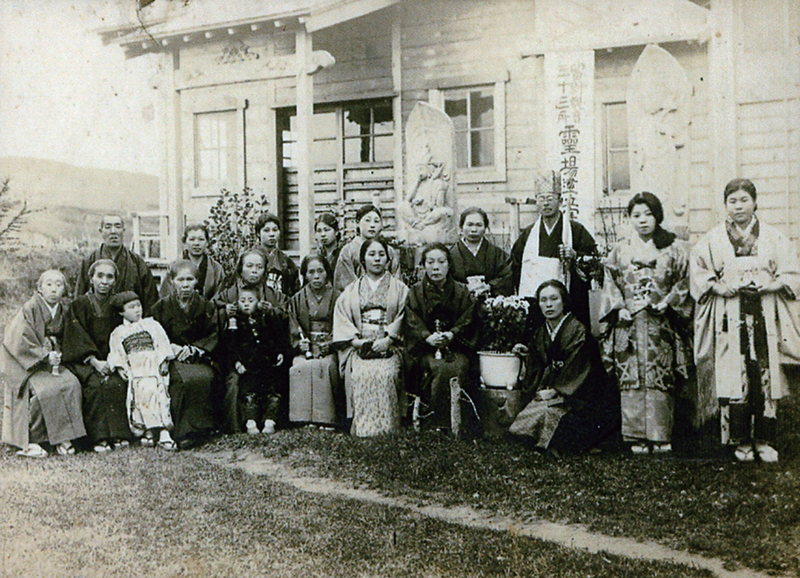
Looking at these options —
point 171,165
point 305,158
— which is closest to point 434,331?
point 305,158

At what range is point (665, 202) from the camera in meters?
5.30

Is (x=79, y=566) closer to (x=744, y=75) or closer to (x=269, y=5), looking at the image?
(x=269, y=5)

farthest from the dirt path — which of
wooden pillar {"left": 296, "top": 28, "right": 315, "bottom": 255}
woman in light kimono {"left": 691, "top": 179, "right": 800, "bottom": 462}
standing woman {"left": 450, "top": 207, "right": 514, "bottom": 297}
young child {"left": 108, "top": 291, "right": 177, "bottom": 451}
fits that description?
wooden pillar {"left": 296, "top": 28, "right": 315, "bottom": 255}

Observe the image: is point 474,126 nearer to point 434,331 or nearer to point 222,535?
→ point 434,331

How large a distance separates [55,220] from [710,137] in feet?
17.5

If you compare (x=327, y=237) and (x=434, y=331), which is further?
(x=327, y=237)

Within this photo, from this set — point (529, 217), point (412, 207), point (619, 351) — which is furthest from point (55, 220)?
point (619, 351)

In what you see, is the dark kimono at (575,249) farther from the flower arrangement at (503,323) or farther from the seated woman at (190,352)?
the seated woman at (190,352)

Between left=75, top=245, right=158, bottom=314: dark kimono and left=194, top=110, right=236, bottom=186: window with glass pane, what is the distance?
1.40m

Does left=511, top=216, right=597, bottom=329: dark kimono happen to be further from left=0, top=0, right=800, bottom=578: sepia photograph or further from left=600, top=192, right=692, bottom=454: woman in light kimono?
left=600, top=192, right=692, bottom=454: woman in light kimono

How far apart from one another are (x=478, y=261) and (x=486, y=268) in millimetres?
82

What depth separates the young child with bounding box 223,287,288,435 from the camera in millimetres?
5172

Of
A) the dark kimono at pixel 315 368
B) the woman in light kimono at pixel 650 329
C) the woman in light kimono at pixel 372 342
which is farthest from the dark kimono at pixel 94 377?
the woman in light kimono at pixel 650 329

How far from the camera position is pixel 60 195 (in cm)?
564
